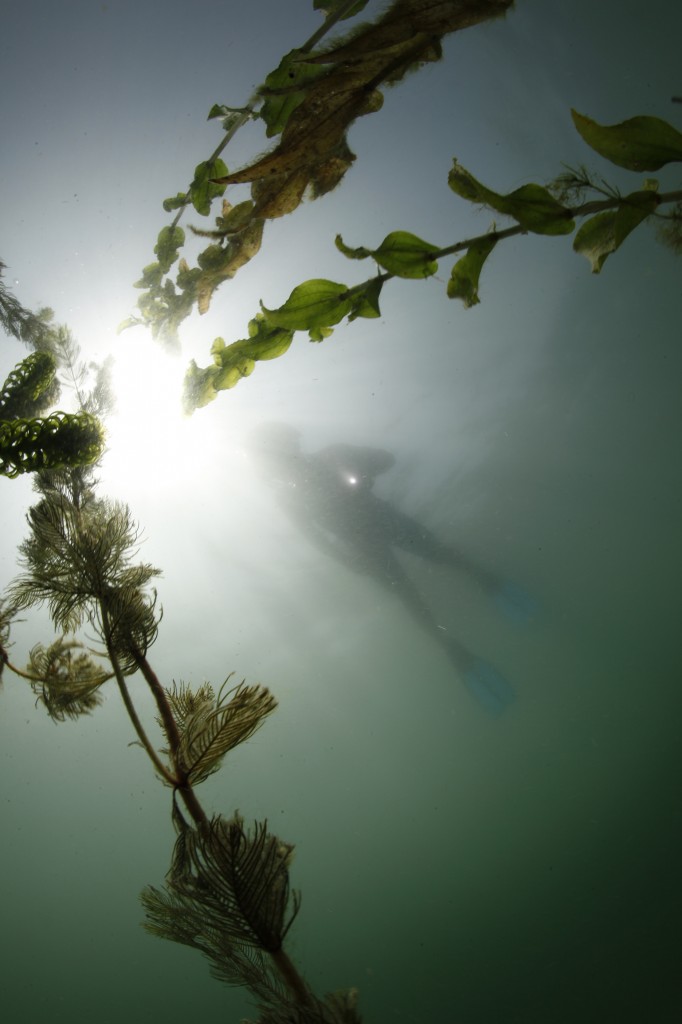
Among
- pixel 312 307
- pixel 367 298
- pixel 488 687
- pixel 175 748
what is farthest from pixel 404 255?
pixel 488 687

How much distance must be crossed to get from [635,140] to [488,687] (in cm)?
2001

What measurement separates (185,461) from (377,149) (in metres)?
5.31

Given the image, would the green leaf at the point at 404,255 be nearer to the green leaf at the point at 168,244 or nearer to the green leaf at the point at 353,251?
the green leaf at the point at 353,251

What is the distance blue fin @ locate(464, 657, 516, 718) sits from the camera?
17.2m

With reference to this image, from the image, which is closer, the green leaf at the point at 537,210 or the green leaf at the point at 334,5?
the green leaf at the point at 537,210

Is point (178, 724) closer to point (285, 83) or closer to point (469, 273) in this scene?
point (469, 273)

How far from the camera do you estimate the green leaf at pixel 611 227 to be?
2.64 feet

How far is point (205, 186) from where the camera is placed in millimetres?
1308

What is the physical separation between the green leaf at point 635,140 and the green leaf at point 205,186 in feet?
3.31

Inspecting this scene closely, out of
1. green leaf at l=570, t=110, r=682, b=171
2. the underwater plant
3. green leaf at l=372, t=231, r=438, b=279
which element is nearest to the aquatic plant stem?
the underwater plant

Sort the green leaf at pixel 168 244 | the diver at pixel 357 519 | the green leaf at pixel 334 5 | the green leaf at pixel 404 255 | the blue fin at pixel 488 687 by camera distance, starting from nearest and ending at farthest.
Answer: the green leaf at pixel 404 255 < the green leaf at pixel 334 5 < the green leaf at pixel 168 244 < the diver at pixel 357 519 < the blue fin at pixel 488 687

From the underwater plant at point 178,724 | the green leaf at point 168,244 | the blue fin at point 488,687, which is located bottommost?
the blue fin at point 488,687

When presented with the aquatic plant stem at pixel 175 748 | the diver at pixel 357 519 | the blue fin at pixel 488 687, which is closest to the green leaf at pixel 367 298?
the aquatic plant stem at pixel 175 748

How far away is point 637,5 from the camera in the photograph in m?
4.44
